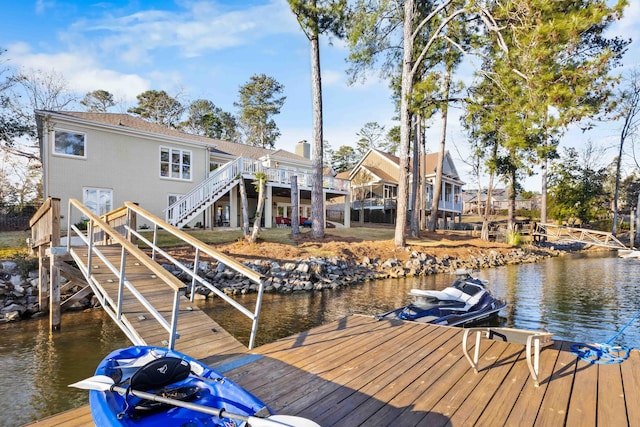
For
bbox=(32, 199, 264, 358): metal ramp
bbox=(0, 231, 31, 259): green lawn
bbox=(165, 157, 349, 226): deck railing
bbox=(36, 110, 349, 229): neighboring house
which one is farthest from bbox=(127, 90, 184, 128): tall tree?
bbox=(32, 199, 264, 358): metal ramp

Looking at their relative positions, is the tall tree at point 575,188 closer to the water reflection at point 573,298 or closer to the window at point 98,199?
the water reflection at point 573,298

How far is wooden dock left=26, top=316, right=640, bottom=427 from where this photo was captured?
8.87 ft

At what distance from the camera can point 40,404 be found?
4363 millimetres

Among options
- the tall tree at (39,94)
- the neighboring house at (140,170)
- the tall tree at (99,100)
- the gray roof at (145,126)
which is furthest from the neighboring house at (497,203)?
the tall tree at (99,100)

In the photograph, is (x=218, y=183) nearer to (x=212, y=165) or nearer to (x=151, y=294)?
(x=212, y=165)

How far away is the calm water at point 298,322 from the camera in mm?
4754

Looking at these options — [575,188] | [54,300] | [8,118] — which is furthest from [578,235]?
[8,118]

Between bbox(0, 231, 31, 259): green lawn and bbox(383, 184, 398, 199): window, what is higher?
bbox(383, 184, 398, 199): window

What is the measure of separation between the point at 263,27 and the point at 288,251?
9473 mm

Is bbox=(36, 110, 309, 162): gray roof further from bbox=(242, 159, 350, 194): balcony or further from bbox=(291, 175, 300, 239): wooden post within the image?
bbox=(291, 175, 300, 239): wooden post

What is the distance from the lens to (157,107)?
36812 millimetres

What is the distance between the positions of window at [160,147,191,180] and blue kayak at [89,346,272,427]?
670 inches

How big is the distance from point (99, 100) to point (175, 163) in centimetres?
2504

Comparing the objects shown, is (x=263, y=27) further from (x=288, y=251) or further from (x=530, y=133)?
(x=530, y=133)
